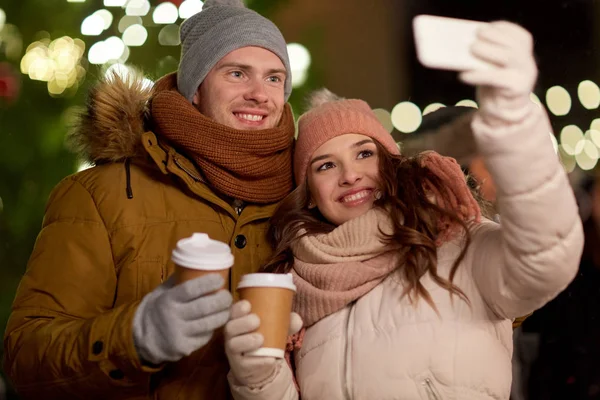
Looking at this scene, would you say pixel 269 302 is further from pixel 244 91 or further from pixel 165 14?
pixel 165 14

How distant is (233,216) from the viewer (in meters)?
2.64

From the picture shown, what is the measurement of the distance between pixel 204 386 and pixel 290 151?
0.91m

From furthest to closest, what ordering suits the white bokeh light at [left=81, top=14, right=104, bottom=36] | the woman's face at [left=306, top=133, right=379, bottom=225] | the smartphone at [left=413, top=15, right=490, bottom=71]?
the white bokeh light at [left=81, top=14, right=104, bottom=36] < the woman's face at [left=306, top=133, right=379, bottom=225] < the smartphone at [left=413, top=15, right=490, bottom=71]

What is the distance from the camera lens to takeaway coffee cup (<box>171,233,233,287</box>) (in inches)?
73.9

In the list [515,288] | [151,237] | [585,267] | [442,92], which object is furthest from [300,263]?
[442,92]

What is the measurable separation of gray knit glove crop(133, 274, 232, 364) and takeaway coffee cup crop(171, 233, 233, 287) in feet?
0.08

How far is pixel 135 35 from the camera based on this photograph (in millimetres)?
4488

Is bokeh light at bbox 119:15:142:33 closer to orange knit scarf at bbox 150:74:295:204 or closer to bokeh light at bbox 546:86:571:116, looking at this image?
orange knit scarf at bbox 150:74:295:204

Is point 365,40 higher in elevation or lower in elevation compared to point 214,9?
lower

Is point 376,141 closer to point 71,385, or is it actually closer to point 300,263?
point 300,263

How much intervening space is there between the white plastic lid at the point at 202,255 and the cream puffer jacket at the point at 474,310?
447 mm

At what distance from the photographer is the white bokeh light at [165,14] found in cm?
449

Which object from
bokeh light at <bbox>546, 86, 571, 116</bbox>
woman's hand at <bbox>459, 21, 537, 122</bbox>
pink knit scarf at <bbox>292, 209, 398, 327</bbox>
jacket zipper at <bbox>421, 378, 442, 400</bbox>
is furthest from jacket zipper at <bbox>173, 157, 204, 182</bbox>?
bokeh light at <bbox>546, 86, 571, 116</bbox>

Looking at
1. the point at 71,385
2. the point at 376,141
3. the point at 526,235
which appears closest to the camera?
the point at 526,235
